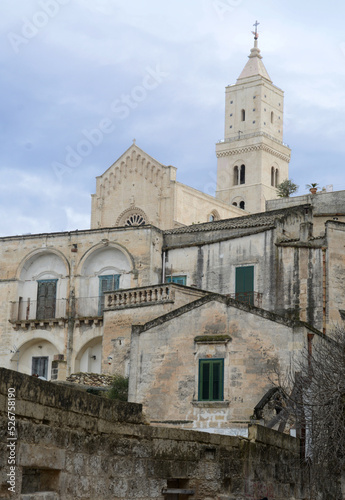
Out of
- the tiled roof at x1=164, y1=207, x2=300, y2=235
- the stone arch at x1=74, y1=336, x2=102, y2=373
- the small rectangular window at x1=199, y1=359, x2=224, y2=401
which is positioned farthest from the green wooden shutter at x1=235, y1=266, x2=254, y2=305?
the small rectangular window at x1=199, y1=359, x2=224, y2=401

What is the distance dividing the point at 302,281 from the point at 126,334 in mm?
7158

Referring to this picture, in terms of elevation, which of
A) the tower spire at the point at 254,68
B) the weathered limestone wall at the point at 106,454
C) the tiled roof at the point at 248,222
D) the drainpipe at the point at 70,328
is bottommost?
the weathered limestone wall at the point at 106,454

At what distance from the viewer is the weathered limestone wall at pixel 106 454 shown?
414 inches

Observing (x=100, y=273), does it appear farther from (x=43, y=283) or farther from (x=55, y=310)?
(x=43, y=283)

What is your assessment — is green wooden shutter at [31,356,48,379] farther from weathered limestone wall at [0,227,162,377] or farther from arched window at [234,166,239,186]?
arched window at [234,166,239,186]

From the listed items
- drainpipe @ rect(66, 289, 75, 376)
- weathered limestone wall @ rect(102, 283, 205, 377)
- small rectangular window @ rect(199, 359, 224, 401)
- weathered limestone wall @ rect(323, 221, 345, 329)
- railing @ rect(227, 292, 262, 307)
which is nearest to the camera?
small rectangular window @ rect(199, 359, 224, 401)

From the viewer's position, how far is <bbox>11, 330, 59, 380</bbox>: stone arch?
4044 cm

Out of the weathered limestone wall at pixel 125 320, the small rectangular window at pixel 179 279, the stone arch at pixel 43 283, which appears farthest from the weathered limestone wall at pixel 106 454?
the stone arch at pixel 43 283

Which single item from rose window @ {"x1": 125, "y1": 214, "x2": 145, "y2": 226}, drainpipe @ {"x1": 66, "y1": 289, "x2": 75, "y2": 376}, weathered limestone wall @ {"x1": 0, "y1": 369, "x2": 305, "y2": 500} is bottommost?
weathered limestone wall @ {"x1": 0, "y1": 369, "x2": 305, "y2": 500}

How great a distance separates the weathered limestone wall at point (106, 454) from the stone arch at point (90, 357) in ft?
75.1

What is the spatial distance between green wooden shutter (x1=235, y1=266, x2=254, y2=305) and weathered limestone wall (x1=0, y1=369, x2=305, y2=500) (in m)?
19.3

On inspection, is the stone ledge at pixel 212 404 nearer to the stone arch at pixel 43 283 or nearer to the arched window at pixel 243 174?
the stone arch at pixel 43 283

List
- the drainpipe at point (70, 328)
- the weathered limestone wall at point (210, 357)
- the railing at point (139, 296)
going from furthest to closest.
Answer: the drainpipe at point (70, 328)
the railing at point (139, 296)
the weathered limestone wall at point (210, 357)

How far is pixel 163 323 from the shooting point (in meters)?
26.7
